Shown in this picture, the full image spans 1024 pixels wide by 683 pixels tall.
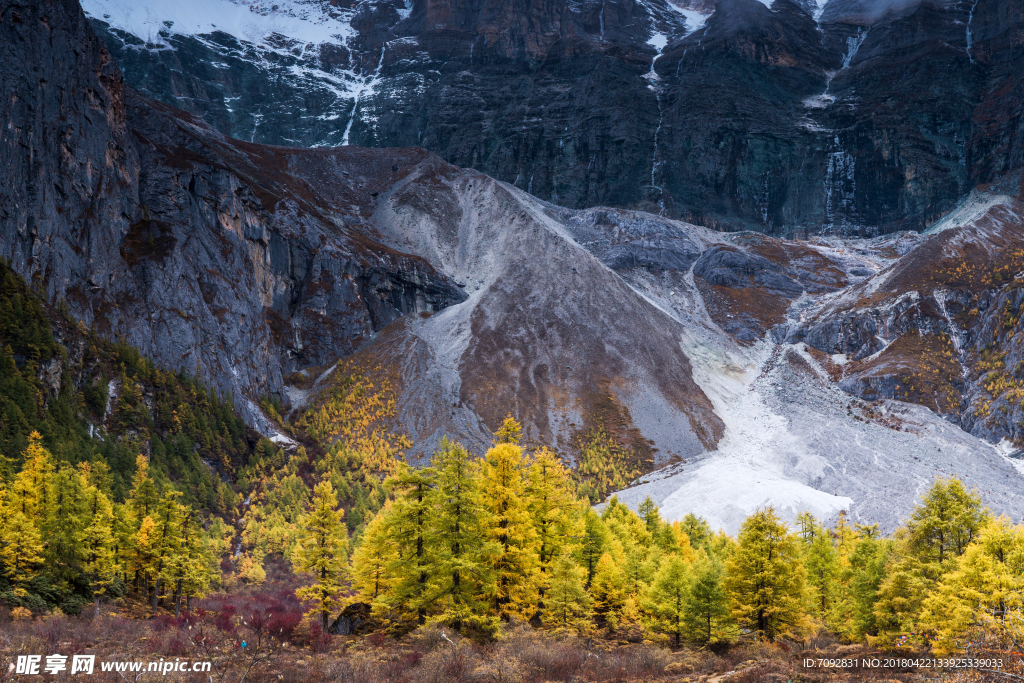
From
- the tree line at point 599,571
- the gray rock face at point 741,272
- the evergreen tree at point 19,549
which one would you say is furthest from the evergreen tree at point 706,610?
the gray rock face at point 741,272

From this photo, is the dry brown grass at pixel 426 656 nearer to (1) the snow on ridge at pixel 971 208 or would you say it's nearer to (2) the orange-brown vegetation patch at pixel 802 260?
(2) the orange-brown vegetation patch at pixel 802 260

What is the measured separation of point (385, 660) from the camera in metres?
23.5

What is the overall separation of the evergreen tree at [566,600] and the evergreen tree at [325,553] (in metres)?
13.3

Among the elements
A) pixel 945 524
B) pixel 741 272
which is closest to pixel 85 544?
pixel 945 524

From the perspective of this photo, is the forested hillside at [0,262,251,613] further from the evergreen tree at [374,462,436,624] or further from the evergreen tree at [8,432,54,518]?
the evergreen tree at [374,462,436,624]

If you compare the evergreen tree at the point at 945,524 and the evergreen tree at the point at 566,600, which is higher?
the evergreen tree at the point at 945,524

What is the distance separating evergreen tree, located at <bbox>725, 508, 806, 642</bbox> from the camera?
28.1 m

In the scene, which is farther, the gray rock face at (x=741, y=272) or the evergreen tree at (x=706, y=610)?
the gray rock face at (x=741, y=272)

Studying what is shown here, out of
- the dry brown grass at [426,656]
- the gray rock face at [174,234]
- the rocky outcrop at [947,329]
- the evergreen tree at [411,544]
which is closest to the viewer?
the dry brown grass at [426,656]

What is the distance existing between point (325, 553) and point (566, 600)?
15192 millimetres

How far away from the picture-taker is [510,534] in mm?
26844

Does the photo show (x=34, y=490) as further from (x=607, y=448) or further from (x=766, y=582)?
(x=607, y=448)

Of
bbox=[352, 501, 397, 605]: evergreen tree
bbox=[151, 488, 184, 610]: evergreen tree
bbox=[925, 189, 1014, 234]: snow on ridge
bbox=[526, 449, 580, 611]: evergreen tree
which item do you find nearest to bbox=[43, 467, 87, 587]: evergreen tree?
bbox=[151, 488, 184, 610]: evergreen tree

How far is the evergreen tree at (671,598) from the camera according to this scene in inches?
1166
